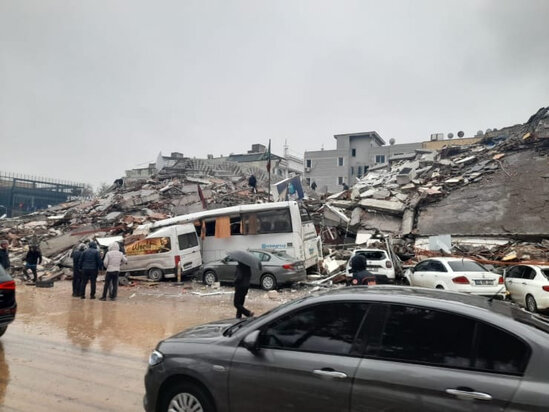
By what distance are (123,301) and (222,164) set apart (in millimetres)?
36206

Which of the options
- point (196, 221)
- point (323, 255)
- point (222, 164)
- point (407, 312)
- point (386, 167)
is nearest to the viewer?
point (407, 312)

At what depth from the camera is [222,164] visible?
4781cm

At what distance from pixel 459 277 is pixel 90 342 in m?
9.79

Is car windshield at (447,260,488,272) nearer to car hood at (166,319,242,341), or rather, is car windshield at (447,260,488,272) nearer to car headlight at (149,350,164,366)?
car hood at (166,319,242,341)

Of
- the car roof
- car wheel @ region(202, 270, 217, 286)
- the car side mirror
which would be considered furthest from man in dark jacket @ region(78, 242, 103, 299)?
the car roof

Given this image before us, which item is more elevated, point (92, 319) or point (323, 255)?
point (323, 255)

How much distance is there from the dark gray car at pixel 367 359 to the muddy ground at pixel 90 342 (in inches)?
62.9

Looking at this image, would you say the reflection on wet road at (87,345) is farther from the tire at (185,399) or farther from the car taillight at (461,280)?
the car taillight at (461,280)

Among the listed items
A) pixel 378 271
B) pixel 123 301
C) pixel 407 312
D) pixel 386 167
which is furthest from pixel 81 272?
pixel 386 167

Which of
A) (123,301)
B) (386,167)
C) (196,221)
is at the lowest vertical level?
(123,301)

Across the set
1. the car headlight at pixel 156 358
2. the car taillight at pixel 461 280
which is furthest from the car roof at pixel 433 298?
the car taillight at pixel 461 280

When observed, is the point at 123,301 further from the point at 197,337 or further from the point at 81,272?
the point at 197,337

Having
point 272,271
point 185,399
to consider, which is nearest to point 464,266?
point 272,271

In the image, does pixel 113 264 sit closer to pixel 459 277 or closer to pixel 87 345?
pixel 87 345
